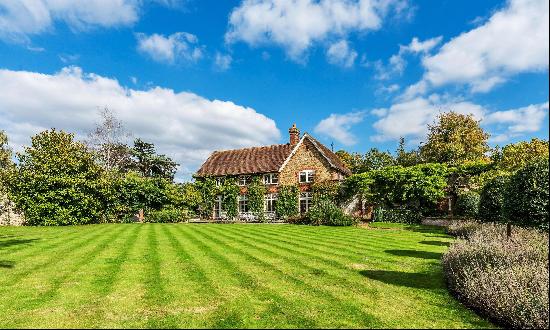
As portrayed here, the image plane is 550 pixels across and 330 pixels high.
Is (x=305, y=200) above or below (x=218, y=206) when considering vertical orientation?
Result: above

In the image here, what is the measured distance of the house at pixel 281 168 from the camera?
1593 inches

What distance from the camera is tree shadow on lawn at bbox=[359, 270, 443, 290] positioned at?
8.88m

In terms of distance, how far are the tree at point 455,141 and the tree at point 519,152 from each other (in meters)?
7.48

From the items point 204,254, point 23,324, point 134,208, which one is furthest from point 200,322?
point 134,208

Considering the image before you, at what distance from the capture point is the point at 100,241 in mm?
17172

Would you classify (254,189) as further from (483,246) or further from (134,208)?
(483,246)

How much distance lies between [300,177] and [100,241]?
27017mm

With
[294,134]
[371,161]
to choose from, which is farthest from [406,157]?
[294,134]

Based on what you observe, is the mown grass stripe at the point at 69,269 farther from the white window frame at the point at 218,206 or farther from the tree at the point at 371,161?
the tree at the point at 371,161

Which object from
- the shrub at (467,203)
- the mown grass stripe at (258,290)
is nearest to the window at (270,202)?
the shrub at (467,203)

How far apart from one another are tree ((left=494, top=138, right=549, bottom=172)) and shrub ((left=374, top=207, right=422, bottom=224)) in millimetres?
10325

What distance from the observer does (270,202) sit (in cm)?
4253

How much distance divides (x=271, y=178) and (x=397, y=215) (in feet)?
52.3

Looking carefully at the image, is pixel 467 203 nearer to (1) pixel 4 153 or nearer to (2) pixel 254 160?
(2) pixel 254 160
